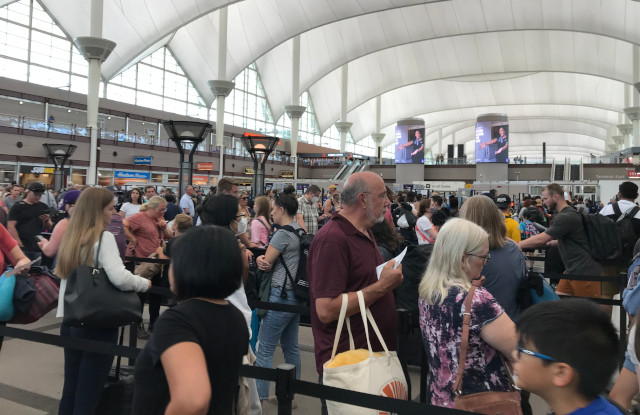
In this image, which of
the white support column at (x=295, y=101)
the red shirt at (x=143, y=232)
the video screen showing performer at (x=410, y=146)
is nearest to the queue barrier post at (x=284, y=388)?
the red shirt at (x=143, y=232)

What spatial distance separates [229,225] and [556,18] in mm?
41435

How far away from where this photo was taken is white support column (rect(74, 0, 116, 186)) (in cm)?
2559

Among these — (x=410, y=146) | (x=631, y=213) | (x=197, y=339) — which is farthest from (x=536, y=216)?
(x=410, y=146)

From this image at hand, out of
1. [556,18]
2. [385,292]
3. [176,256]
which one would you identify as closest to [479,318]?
[385,292]

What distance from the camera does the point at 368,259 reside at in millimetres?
2494

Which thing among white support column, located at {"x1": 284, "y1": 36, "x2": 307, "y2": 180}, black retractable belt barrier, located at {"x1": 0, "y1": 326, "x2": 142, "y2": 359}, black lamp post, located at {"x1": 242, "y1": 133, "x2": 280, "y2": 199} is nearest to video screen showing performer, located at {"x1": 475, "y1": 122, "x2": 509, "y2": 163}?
white support column, located at {"x1": 284, "y1": 36, "x2": 307, "y2": 180}

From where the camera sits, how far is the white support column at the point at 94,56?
25594 mm

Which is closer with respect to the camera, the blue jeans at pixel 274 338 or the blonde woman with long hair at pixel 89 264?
the blonde woman with long hair at pixel 89 264

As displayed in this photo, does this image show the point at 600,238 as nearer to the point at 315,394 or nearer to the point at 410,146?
the point at 315,394

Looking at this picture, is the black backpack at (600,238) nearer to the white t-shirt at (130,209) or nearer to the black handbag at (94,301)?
the black handbag at (94,301)

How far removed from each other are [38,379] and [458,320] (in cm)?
418

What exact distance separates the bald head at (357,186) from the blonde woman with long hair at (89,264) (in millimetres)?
1492

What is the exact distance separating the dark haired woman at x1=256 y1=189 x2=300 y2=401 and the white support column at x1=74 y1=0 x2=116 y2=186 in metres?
24.0

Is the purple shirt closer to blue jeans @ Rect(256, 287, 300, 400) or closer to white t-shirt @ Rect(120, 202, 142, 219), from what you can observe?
blue jeans @ Rect(256, 287, 300, 400)
